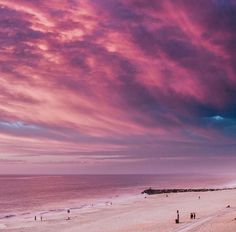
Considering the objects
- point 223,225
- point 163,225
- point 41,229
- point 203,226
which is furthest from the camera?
point 41,229

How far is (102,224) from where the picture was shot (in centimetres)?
6600

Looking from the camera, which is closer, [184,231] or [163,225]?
[184,231]

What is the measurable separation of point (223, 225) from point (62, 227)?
29592mm

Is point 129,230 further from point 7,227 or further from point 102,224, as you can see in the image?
point 7,227

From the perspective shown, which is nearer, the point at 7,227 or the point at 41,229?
the point at 41,229

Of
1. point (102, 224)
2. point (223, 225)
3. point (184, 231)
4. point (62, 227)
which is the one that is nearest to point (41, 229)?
point (62, 227)

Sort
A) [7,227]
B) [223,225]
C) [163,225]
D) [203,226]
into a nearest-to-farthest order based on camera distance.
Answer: [223,225], [203,226], [163,225], [7,227]

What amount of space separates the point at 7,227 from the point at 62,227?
12.1m

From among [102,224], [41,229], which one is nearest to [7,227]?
[41,229]

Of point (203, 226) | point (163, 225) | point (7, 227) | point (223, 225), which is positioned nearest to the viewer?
point (223, 225)

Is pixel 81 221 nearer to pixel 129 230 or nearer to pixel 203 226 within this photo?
pixel 129 230

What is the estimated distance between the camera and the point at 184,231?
4812 cm

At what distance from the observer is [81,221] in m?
73.7

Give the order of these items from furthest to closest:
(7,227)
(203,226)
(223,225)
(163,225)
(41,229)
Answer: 1. (7,227)
2. (41,229)
3. (163,225)
4. (203,226)
5. (223,225)
